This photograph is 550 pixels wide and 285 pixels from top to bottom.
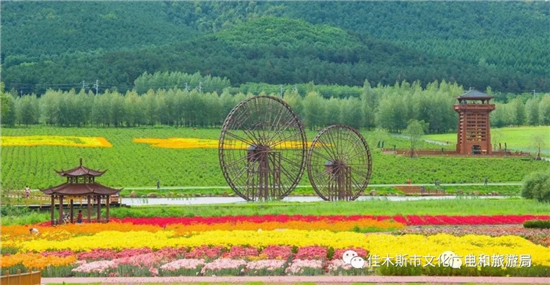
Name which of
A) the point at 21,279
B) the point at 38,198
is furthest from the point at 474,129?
the point at 21,279

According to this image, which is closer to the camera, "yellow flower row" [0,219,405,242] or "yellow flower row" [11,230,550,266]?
"yellow flower row" [11,230,550,266]

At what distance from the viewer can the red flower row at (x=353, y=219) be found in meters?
39.3

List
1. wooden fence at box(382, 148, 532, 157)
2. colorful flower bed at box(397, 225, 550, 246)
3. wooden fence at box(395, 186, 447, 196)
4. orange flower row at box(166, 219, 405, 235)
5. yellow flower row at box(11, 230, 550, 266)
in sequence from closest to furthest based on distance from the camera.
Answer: yellow flower row at box(11, 230, 550, 266) → colorful flower bed at box(397, 225, 550, 246) → orange flower row at box(166, 219, 405, 235) → wooden fence at box(395, 186, 447, 196) → wooden fence at box(382, 148, 532, 157)

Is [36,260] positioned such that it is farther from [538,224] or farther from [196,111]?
[196,111]

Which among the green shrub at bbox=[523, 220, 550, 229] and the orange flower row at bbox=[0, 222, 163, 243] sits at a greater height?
the green shrub at bbox=[523, 220, 550, 229]

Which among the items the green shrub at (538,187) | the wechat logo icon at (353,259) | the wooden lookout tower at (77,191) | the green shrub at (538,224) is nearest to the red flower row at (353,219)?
the wooden lookout tower at (77,191)

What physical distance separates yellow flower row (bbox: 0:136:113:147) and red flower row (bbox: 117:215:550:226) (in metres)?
42.7

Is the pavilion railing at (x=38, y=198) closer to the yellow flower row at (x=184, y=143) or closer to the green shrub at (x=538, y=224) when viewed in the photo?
the green shrub at (x=538, y=224)

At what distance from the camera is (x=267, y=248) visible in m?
29.7

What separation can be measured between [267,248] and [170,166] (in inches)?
1799

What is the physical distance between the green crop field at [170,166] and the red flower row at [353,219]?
2527 centimetres

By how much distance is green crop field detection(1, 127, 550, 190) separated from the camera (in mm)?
68438

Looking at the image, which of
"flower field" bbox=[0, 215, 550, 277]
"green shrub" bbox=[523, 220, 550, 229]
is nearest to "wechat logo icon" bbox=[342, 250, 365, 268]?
"flower field" bbox=[0, 215, 550, 277]

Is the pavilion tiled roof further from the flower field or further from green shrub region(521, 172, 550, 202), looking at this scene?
green shrub region(521, 172, 550, 202)
